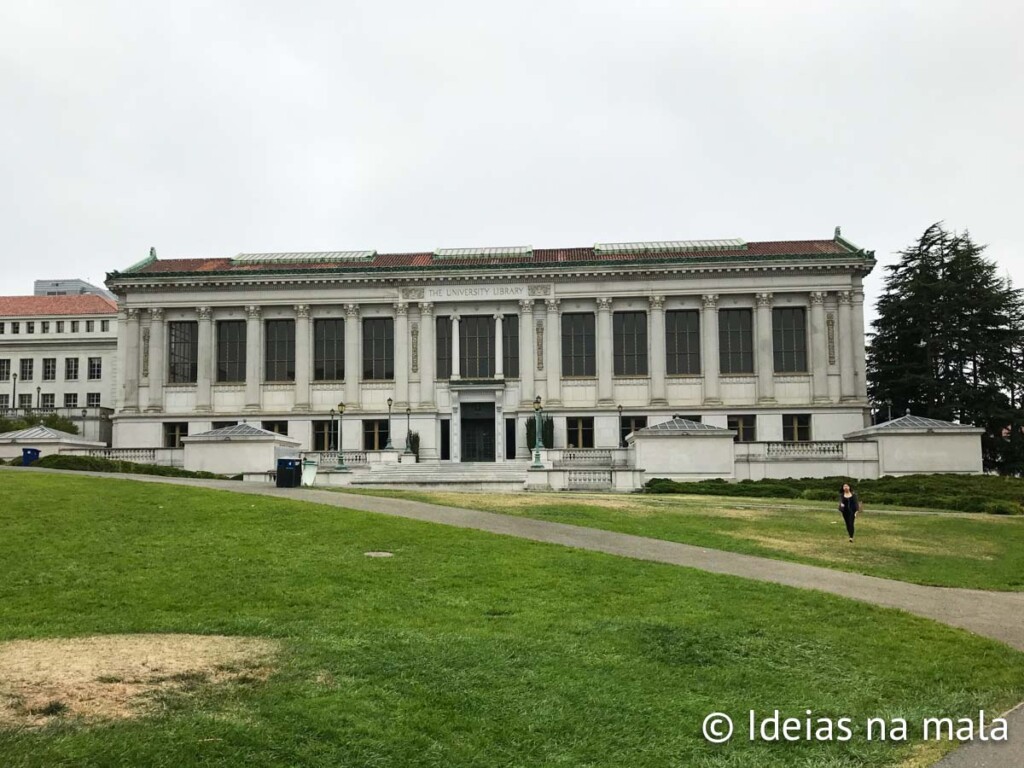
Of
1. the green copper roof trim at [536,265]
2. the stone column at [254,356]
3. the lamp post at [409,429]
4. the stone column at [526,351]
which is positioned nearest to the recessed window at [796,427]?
the green copper roof trim at [536,265]

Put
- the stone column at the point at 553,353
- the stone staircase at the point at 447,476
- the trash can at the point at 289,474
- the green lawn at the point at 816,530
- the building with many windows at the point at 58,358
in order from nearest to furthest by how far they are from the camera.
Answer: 1. the green lawn at the point at 816,530
2. the trash can at the point at 289,474
3. the stone staircase at the point at 447,476
4. the stone column at the point at 553,353
5. the building with many windows at the point at 58,358

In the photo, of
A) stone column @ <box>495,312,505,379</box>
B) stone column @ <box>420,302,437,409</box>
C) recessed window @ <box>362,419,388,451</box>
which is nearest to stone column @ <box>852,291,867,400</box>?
stone column @ <box>495,312,505,379</box>

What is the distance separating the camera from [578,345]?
207 feet

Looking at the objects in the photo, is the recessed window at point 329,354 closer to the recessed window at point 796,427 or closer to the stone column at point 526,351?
the stone column at point 526,351

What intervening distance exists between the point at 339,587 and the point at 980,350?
58.3 meters

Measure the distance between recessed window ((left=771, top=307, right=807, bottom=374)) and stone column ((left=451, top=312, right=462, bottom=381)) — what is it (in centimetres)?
2359

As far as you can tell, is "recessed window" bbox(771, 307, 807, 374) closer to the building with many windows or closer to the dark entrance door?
the dark entrance door

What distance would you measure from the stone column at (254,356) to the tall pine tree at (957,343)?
159 ft

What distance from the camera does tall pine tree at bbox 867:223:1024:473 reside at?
58.1m

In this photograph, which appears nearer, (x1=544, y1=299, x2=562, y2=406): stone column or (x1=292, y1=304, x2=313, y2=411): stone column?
(x1=544, y1=299, x2=562, y2=406): stone column

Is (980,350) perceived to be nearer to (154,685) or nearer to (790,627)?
(790,627)

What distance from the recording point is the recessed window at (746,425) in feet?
199

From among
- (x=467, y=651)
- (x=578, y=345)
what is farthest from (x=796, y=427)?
(x=467, y=651)

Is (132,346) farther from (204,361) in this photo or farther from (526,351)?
(526,351)
